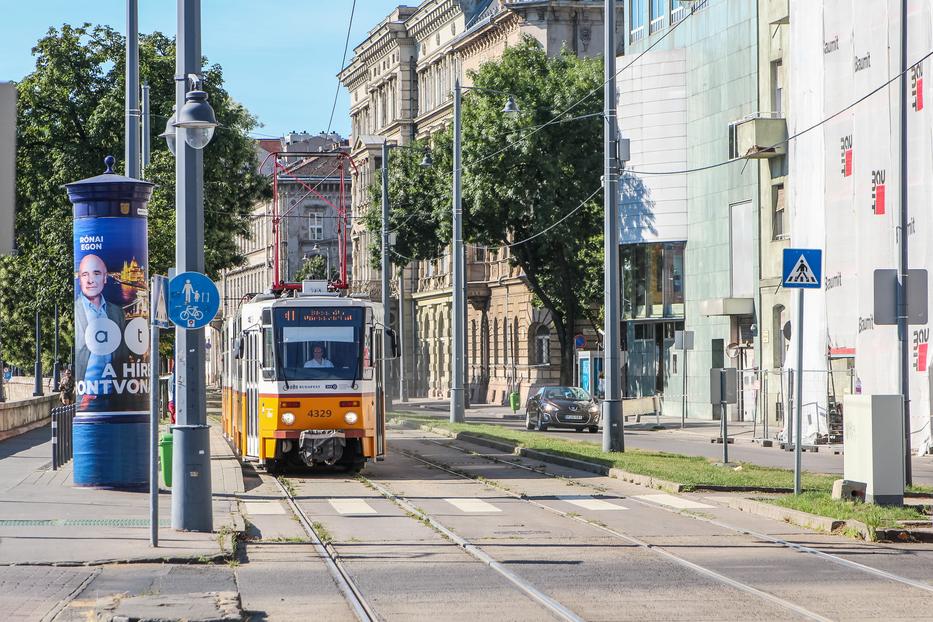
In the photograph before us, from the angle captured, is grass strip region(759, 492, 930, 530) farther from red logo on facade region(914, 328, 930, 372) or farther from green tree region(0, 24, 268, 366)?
green tree region(0, 24, 268, 366)

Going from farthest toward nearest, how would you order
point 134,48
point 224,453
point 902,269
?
point 224,453, point 134,48, point 902,269

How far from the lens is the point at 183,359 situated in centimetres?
1588

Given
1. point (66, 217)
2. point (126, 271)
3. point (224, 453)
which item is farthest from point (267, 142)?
point (126, 271)

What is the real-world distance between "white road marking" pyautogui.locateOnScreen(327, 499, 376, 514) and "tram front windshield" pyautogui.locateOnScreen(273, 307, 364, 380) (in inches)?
150

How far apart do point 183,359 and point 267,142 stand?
130320 millimetres

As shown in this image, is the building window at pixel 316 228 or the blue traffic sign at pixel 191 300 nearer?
the blue traffic sign at pixel 191 300

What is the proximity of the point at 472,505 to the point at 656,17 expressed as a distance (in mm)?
38665

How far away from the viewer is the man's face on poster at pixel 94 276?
20.4 metres

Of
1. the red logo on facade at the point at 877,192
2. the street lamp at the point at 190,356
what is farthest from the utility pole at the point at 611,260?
the street lamp at the point at 190,356

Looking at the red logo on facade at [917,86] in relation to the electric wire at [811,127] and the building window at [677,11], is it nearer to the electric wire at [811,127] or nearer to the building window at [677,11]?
the electric wire at [811,127]

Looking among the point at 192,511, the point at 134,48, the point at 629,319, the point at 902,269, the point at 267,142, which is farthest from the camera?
the point at 267,142

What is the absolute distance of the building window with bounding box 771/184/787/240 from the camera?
46.2 m

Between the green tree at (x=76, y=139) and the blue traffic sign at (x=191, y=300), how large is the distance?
3711 cm

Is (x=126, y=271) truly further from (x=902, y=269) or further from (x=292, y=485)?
(x=902, y=269)
